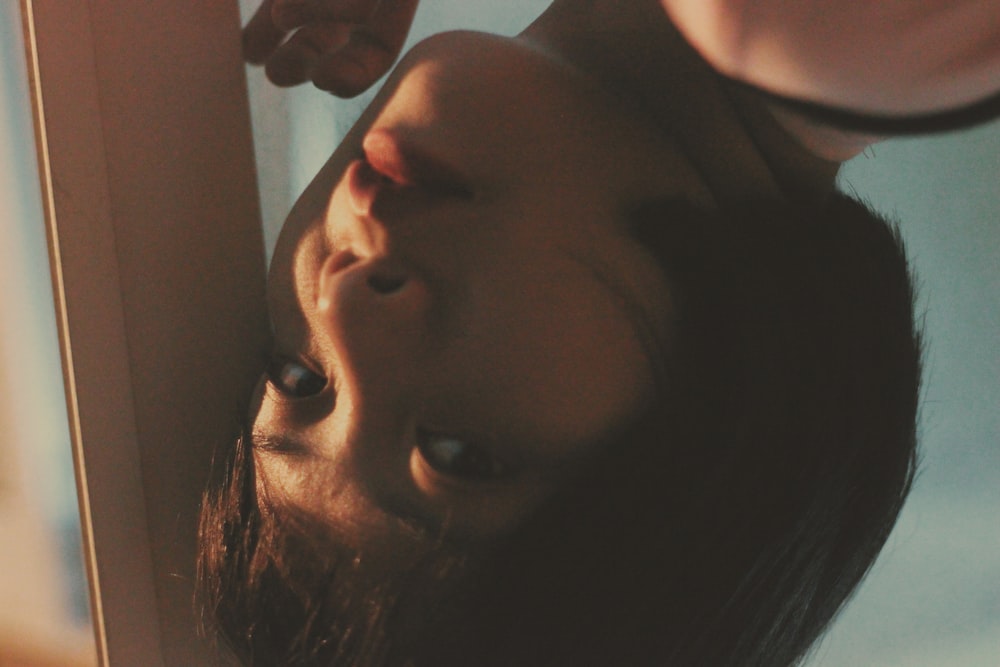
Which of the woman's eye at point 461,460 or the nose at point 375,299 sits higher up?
the nose at point 375,299

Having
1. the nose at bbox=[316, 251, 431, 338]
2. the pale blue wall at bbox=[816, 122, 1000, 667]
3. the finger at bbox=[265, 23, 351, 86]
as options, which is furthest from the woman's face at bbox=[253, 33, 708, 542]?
the pale blue wall at bbox=[816, 122, 1000, 667]

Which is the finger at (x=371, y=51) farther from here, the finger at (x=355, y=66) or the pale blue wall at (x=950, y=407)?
the pale blue wall at (x=950, y=407)

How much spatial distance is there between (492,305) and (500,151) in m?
0.07

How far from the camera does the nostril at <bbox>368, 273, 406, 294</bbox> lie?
0.39 m

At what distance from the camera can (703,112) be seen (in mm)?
398

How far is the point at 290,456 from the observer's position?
423mm

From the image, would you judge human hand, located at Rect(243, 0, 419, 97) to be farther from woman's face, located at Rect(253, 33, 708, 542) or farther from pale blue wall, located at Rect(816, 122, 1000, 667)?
pale blue wall, located at Rect(816, 122, 1000, 667)

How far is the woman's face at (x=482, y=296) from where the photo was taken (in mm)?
368

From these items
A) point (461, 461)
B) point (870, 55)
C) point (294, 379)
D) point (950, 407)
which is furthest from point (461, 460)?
point (950, 407)

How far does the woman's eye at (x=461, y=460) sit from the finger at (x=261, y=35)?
0.89 ft

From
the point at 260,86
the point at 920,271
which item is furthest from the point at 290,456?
the point at 920,271

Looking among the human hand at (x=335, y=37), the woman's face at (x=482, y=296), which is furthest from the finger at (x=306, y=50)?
the woman's face at (x=482, y=296)

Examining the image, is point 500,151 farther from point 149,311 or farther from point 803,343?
point 149,311

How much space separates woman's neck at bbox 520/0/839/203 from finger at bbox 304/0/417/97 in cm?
12
